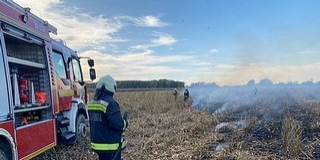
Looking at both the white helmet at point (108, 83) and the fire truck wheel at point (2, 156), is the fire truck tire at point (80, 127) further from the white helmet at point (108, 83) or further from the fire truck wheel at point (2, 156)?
the white helmet at point (108, 83)

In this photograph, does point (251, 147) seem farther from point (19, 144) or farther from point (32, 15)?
point (32, 15)

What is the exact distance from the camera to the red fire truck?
3.90m

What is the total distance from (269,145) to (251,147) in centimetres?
51

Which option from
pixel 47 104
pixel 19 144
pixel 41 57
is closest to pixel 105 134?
pixel 19 144

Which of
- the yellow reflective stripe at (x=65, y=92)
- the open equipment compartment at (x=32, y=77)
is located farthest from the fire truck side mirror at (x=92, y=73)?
the open equipment compartment at (x=32, y=77)

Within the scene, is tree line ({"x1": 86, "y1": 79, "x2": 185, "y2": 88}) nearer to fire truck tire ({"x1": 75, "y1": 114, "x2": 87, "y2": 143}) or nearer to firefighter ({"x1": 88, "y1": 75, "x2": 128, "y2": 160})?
fire truck tire ({"x1": 75, "y1": 114, "x2": 87, "y2": 143})

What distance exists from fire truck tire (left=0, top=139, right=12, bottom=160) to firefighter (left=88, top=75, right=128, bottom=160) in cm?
121

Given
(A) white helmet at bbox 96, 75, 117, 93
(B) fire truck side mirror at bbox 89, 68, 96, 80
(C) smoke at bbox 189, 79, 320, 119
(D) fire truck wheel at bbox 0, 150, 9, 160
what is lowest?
(C) smoke at bbox 189, 79, 320, 119

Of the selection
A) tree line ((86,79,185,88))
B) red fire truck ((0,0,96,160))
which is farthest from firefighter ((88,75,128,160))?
tree line ((86,79,185,88))

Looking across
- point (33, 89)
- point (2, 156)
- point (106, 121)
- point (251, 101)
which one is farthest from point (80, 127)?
point (251, 101)

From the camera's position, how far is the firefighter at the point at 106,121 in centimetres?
381

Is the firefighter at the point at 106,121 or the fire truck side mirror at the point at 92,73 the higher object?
the fire truck side mirror at the point at 92,73

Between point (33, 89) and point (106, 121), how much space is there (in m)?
2.13

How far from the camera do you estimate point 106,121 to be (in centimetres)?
386
